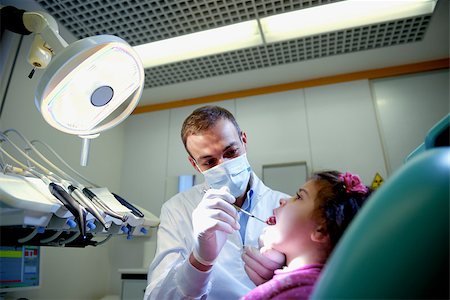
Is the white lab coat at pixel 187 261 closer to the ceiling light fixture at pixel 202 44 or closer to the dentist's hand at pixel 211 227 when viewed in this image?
the dentist's hand at pixel 211 227

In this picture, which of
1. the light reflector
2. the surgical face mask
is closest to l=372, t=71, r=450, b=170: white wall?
the surgical face mask

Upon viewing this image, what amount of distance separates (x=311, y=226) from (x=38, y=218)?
2.63ft

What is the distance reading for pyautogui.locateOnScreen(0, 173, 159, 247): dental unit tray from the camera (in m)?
0.75

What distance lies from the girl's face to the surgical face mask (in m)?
0.39

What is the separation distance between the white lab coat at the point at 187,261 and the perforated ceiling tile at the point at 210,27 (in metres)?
1.13

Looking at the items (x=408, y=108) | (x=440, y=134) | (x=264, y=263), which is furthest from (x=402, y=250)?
(x=408, y=108)

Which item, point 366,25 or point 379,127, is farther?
point 379,127

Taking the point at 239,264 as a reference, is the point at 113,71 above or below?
above

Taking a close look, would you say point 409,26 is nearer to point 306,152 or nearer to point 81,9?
point 306,152

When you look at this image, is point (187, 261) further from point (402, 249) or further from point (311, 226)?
point (402, 249)

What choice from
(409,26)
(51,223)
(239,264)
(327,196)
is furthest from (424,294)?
(409,26)

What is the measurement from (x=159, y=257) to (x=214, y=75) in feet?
5.96

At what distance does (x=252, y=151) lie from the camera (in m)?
2.78

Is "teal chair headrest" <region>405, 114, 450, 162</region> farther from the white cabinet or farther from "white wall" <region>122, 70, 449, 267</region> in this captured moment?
the white cabinet
